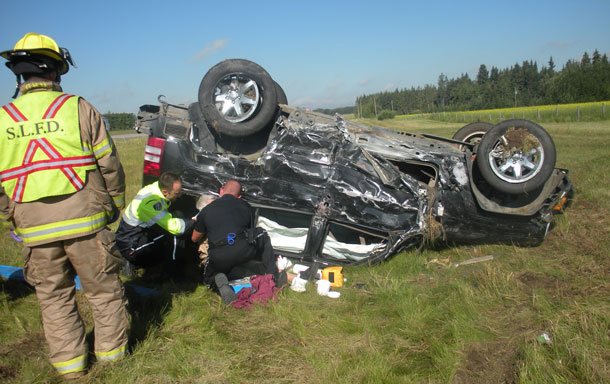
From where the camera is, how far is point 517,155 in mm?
3811

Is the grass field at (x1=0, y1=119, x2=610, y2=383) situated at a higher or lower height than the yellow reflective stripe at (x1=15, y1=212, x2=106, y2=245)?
lower

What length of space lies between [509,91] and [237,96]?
247 feet

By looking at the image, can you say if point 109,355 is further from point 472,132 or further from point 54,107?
point 472,132

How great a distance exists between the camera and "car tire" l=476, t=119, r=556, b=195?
3.71m

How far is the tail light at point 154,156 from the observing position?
384 centimetres

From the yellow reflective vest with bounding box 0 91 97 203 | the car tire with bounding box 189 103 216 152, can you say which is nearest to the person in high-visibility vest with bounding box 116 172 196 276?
the car tire with bounding box 189 103 216 152

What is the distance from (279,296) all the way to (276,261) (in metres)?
0.45

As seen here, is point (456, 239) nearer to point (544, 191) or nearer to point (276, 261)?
point (544, 191)

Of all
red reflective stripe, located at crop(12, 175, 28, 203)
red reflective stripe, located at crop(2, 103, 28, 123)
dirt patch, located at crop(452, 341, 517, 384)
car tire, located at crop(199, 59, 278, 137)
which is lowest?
dirt patch, located at crop(452, 341, 517, 384)

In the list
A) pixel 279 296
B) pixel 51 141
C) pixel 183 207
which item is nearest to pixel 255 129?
pixel 183 207

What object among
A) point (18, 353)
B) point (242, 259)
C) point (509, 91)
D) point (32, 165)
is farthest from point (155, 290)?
point (509, 91)

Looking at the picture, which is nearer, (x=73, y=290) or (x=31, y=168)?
(x=31, y=168)

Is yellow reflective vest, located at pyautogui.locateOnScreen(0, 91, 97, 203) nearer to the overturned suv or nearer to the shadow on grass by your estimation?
the shadow on grass

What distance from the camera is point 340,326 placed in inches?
114
